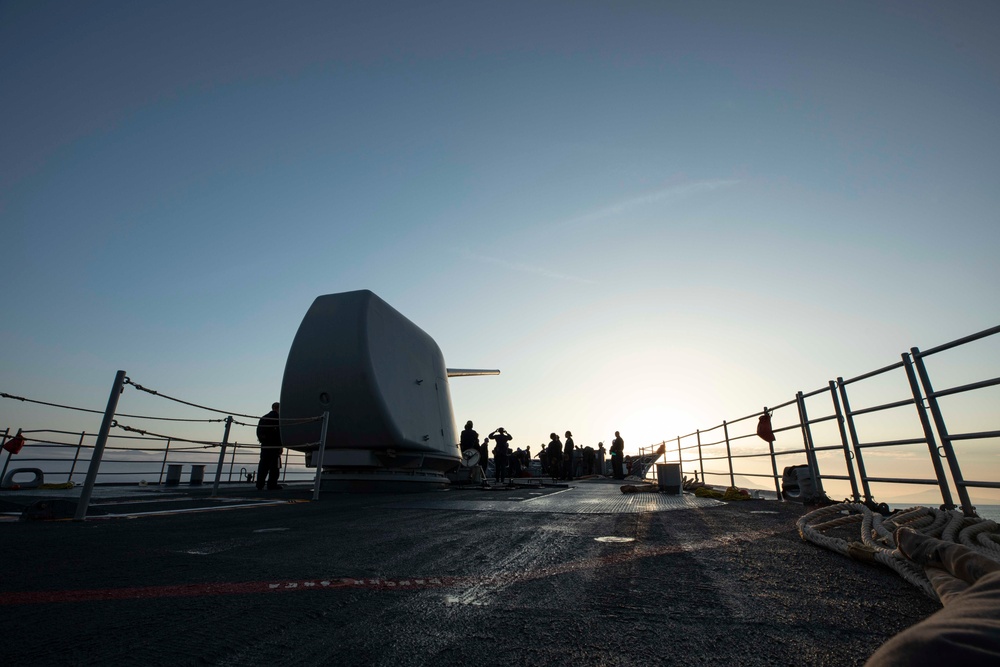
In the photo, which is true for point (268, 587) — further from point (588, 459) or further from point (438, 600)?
point (588, 459)

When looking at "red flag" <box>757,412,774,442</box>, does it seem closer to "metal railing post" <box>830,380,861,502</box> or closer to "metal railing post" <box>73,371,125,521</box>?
"metal railing post" <box>830,380,861,502</box>

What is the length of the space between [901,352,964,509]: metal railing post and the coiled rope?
0.73m

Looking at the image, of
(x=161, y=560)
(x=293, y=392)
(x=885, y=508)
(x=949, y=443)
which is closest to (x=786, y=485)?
(x=885, y=508)

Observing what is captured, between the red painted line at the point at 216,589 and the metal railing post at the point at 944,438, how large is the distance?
12.9ft

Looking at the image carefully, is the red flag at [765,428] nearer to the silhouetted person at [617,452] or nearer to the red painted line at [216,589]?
the red painted line at [216,589]

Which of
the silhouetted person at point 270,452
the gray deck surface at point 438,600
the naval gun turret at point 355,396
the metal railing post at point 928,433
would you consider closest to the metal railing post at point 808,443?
the metal railing post at point 928,433

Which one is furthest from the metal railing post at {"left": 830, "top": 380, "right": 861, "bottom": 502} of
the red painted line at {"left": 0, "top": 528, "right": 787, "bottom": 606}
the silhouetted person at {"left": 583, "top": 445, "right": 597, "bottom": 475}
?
the silhouetted person at {"left": 583, "top": 445, "right": 597, "bottom": 475}

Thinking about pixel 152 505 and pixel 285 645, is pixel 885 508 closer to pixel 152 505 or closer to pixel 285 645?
pixel 285 645

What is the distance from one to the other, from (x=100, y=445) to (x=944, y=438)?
23.1 feet

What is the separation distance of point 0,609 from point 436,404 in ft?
33.9

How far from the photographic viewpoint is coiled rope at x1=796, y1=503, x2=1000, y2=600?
6.53 ft

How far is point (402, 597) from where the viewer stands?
67.8 inches

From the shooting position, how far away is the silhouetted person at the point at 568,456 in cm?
2015

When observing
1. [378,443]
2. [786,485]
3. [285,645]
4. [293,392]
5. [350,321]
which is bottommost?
[285,645]
